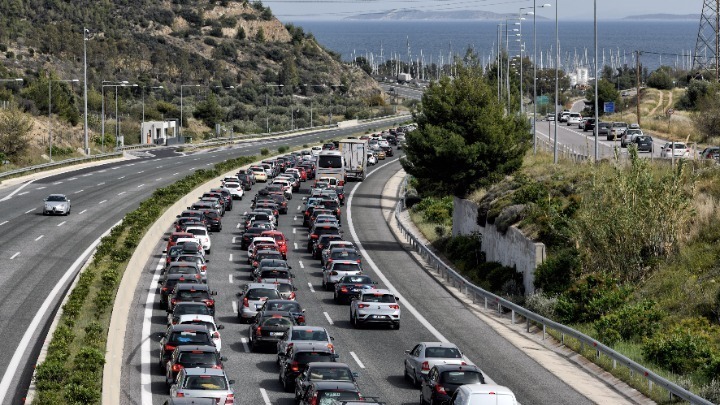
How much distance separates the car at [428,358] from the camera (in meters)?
31.8

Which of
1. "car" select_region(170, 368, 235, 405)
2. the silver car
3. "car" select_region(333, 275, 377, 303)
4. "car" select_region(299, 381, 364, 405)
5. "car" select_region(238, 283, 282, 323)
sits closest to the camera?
"car" select_region(299, 381, 364, 405)

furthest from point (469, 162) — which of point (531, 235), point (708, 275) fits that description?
point (708, 275)

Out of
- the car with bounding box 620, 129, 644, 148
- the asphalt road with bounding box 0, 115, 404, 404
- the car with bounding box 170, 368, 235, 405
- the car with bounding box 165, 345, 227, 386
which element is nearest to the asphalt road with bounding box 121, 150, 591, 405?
the car with bounding box 165, 345, 227, 386

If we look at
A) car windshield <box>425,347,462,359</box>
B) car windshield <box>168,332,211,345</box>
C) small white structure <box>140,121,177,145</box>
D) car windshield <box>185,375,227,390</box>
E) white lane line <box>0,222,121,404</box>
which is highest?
small white structure <box>140,121,177,145</box>

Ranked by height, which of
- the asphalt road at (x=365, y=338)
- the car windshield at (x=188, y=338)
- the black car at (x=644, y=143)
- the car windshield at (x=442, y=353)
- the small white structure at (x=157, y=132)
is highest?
the black car at (x=644, y=143)

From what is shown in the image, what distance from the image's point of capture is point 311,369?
29.3 metres

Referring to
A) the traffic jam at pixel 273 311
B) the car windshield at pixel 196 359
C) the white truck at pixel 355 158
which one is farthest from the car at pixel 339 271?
the white truck at pixel 355 158

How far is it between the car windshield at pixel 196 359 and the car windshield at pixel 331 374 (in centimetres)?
326

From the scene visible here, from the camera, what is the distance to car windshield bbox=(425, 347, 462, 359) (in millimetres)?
32250

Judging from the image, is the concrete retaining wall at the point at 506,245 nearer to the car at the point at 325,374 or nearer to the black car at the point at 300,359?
the black car at the point at 300,359

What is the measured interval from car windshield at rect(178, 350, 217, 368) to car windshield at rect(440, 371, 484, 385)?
20.6 feet

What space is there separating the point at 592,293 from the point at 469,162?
82.0 ft

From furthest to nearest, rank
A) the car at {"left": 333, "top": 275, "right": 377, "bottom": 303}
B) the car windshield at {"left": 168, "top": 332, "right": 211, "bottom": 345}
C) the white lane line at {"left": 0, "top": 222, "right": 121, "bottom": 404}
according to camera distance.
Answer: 1. the car at {"left": 333, "top": 275, "right": 377, "bottom": 303}
2. the car windshield at {"left": 168, "top": 332, "right": 211, "bottom": 345}
3. the white lane line at {"left": 0, "top": 222, "right": 121, "bottom": 404}

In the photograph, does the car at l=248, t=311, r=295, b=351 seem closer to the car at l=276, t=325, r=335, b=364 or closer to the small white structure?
the car at l=276, t=325, r=335, b=364
